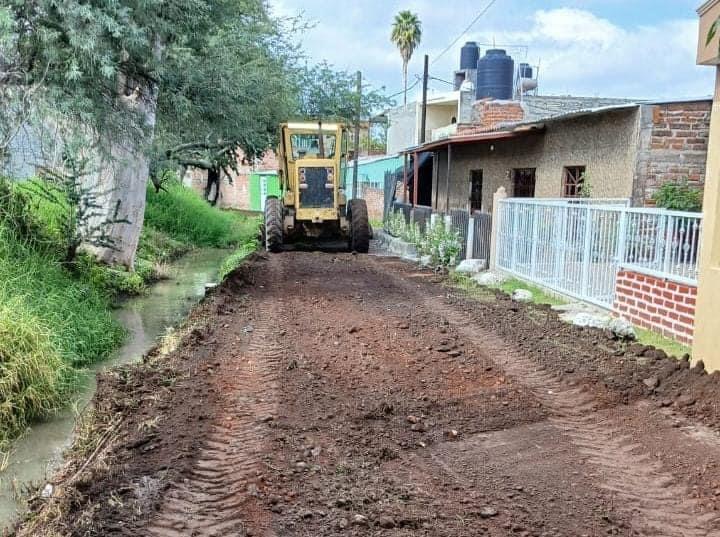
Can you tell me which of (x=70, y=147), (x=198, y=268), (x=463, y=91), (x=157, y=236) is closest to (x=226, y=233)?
(x=157, y=236)

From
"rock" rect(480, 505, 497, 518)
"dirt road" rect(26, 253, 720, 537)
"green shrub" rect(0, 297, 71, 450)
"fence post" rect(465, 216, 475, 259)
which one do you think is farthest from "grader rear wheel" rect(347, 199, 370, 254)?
"rock" rect(480, 505, 497, 518)

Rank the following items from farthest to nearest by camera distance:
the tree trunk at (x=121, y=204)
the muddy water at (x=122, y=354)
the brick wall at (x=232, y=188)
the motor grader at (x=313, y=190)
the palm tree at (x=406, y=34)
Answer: the palm tree at (x=406, y=34) < the brick wall at (x=232, y=188) < the motor grader at (x=313, y=190) < the tree trunk at (x=121, y=204) < the muddy water at (x=122, y=354)

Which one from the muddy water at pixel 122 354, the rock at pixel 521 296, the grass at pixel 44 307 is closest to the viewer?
the muddy water at pixel 122 354

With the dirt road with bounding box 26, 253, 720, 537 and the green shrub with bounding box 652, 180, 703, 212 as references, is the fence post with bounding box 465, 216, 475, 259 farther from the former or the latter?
the dirt road with bounding box 26, 253, 720, 537

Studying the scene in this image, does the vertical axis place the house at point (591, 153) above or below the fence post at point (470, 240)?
above

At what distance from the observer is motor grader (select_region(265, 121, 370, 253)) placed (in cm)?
1595

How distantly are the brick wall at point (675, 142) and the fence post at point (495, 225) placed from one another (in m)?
2.57

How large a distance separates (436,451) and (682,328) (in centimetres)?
399

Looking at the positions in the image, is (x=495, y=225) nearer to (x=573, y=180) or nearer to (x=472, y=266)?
(x=472, y=266)

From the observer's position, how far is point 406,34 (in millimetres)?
53594

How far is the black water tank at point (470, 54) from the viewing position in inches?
1297

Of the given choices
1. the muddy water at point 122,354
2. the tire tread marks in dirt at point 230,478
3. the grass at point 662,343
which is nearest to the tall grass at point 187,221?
the muddy water at point 122,354

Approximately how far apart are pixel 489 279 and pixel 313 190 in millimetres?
5915

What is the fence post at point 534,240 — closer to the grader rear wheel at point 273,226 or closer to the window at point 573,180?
A: the window at point 573,180
